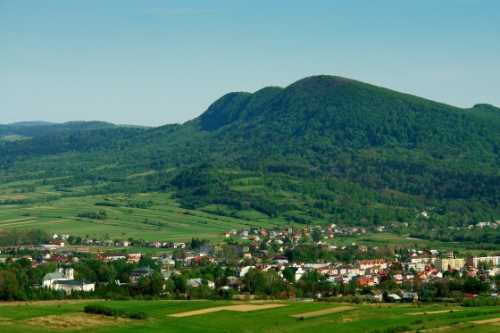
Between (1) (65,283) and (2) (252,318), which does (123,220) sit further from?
(2) (252,318)

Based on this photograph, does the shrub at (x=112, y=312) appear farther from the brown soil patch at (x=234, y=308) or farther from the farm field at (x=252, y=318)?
the brown soil patch at (x=234, y=308)

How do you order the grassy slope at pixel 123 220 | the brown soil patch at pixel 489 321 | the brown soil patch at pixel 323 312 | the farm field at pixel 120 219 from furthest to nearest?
1. the grassy slope at pixel 123 220
2. the farm field at pixel 120 219
3. the brown soil patch at pixel 323 312
4. the brown soil patch at pixel 489 321

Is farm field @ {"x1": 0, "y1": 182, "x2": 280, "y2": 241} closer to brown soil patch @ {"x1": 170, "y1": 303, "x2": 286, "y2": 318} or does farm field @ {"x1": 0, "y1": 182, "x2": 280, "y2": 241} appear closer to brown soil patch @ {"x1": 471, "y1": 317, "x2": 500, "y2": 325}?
brown soil patch @ {"x1": 170, "y1": 303, "x2": 286, "y2": 318}

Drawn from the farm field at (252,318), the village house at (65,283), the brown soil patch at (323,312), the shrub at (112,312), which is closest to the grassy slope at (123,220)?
the village house at (65,283)

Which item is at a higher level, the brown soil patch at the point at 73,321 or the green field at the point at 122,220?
the green field at the point at 122,220

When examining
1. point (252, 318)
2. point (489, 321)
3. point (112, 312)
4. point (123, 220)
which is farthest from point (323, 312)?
point (123, 220)

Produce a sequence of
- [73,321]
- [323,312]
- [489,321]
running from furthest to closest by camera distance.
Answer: [323,312] < [73,321] < [489,321]

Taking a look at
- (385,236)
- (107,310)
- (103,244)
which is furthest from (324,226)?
(107,310)
